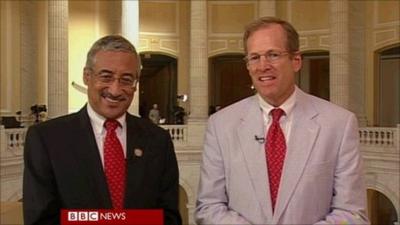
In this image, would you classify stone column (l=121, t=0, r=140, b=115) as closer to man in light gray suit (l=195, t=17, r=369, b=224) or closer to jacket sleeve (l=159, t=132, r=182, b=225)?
jacket sleeve (l=159, t=132, r=182, b=225)

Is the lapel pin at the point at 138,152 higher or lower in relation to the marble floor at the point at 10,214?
higher

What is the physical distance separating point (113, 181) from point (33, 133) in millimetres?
457

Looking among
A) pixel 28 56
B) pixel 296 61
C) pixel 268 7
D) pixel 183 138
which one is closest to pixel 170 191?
pixel 296 61

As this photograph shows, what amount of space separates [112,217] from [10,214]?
1.55 m

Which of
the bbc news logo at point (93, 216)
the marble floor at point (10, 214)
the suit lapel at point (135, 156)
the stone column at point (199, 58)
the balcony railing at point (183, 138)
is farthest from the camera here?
the stone column at point (199, 58)

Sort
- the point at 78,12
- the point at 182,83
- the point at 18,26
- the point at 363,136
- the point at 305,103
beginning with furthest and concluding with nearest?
the point at 182,83, the point at 78,12, the point at 18,26, the point at 363,136, the point at 305,103

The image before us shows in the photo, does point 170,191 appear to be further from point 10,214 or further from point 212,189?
point 10,214

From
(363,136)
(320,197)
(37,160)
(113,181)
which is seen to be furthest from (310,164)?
(363,136)

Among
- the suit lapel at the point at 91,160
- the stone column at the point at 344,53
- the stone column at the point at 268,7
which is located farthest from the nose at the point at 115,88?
the stone column at the point at 268,7

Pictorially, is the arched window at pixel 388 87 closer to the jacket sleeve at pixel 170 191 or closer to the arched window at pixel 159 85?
the arched window at pixel 159 85

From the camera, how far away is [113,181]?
3.06 m

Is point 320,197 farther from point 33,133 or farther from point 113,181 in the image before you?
point 33,133

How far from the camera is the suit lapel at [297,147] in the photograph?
2805 mm

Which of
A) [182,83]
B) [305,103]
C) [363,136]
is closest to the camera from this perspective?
[305,103]
